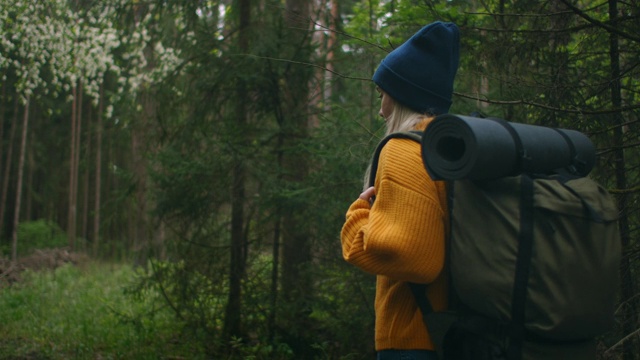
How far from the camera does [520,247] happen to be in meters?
2.17

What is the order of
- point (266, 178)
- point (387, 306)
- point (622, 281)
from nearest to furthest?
point (387, 306), point (622, 281), point (266, 178)

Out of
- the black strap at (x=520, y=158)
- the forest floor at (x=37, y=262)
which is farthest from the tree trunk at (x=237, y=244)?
the forest floor at (x=37, y=262)

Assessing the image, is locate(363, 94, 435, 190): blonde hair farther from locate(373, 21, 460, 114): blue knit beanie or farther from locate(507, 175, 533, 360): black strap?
locate(507, 175, 533, 360): black strap

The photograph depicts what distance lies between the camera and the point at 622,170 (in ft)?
15.6

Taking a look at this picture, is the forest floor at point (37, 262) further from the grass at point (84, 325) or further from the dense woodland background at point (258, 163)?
the dense woodland background at point (258, 163)

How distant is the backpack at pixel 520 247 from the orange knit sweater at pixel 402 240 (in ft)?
0.30

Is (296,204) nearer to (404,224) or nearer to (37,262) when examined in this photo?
(404,224)

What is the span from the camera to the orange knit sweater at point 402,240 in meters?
2.32

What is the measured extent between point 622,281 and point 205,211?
5181mm

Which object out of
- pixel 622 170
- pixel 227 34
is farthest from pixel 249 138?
pixel 622 170

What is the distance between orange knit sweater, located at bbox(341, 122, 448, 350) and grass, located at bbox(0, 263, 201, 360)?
19.0 feet

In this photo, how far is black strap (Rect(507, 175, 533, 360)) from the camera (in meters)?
2.16

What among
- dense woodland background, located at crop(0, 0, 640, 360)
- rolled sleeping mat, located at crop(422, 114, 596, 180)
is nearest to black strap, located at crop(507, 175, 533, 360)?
rolled sleeping mat, located at crop(422, 114, 596, 180)

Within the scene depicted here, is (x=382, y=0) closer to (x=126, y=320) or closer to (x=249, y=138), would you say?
(x=249, y=138)
